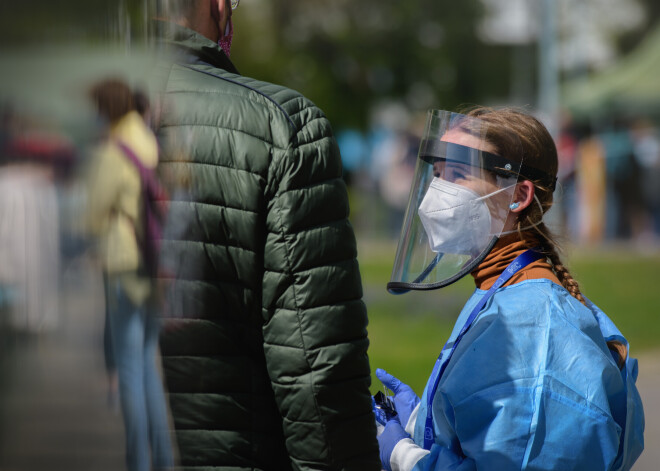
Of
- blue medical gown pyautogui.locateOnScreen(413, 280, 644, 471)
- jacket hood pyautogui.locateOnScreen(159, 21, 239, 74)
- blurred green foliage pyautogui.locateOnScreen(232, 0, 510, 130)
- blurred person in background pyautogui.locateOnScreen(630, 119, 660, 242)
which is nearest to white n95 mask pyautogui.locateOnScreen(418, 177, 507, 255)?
blue medical gown pyautogui.locateOnScreen(413, 280, 644, 471)

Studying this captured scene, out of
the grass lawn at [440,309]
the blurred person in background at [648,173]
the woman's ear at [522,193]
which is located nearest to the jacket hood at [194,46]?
the woman's ear at [522,193]

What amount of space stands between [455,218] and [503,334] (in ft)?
1.52

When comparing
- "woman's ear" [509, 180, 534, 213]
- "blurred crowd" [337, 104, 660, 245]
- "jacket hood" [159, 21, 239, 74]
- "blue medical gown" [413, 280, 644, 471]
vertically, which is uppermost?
"jacket hood" [159, 21, 239, 74]

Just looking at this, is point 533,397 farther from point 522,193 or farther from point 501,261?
point 522,193

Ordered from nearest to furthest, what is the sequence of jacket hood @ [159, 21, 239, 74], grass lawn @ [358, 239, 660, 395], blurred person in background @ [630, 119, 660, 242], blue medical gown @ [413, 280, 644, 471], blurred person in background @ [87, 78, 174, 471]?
blurred person in background @ [87, 78, 174, 471], jacket hood @ [159, 21, 239, 74], blue medical gown @ [413, 280, 644, 471], grass lawn @ [358, 239, 660, 395], blurred person in background @ [630, 119, 660, 242]

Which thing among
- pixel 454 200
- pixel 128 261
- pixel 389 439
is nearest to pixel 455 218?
pixel 454 200

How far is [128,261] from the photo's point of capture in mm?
1089

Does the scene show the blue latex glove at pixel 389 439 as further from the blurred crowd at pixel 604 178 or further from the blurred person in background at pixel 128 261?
the blurred crowd at pixel 604 178

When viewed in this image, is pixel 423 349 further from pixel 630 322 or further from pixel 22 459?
pixel 22 459

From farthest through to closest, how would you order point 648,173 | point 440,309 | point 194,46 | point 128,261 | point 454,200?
point 648,173 < point 440,309 < point 454,200 < point 194,46 < point 128,261

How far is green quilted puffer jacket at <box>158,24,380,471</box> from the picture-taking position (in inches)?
64.1

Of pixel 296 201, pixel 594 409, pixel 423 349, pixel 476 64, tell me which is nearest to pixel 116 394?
pixel 296 201

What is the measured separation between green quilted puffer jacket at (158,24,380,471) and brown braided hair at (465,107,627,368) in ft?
2.17

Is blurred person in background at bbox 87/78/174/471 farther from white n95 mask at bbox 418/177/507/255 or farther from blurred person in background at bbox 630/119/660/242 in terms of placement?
blurred person in background at bbox 630/119/660/242
